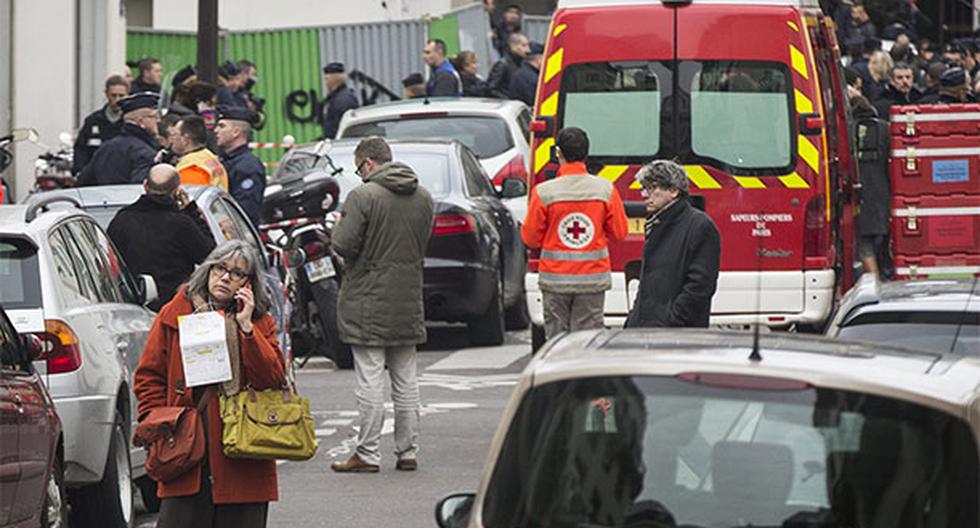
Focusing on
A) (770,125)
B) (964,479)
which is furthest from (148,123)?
(964,479)

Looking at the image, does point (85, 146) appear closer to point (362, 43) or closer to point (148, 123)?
point (148, 123)

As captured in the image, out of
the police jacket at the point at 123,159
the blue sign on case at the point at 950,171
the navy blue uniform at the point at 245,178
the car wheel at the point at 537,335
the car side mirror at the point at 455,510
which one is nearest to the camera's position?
the car side mirror at the point at 455,510

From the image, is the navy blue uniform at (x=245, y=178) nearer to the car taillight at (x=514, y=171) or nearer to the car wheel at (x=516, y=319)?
the car wheel at (x=516, y=319)

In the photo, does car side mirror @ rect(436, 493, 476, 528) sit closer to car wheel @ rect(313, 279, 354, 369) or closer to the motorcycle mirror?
car wheel @ rect(313, 279, 354, 369)

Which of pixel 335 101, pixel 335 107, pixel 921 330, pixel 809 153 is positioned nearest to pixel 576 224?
pixel 809 153

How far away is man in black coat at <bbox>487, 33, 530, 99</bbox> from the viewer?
29375mm

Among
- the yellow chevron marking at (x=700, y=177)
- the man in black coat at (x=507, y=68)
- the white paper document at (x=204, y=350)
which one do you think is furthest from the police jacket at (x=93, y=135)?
the white paper document at (x=204, y=350)

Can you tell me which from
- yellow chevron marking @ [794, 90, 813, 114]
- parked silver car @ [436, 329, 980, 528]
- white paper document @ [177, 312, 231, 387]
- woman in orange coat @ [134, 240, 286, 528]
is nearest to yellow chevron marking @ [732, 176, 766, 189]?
yellow chevron marking @ [794, 90, 813, 114]

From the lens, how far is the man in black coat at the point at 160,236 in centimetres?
1357

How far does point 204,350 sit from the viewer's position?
8633 mm

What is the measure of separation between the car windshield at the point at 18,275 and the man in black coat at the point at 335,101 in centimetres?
1604

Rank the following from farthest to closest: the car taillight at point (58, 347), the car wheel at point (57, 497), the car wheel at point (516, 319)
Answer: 1. the car wheel at point (516, 319)
2. the car taillight at point (58, 347)
3. the car wheel at point (57, 497)

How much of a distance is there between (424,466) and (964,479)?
8.10m

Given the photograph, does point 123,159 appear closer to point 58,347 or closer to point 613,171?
point 613,171
